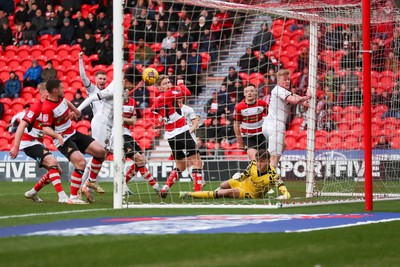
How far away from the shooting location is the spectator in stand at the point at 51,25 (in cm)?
3216

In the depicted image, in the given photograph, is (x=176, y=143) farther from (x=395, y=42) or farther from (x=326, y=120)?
(x=395, y=42)

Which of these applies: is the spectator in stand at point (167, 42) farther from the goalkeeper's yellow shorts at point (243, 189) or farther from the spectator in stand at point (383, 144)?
the goalkeeper's yellow shorts at point (243, 189)

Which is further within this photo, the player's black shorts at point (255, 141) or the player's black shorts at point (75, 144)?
the player's black shorts at point (255, 141)

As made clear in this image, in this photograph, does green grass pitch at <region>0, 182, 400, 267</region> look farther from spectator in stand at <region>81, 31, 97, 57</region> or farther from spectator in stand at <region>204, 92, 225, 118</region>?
spectator in stand at <region>81, 31, 97, 57</region>

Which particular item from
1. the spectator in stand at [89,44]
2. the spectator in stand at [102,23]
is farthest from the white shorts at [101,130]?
the spectator in stand at [102,23]

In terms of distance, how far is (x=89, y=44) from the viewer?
30438mm

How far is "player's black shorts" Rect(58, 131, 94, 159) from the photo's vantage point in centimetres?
1538

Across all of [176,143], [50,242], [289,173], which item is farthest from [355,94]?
[50,242]

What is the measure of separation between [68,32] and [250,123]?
15.5 m

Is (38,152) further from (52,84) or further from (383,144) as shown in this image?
(383,144)

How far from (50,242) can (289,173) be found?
15.5 m

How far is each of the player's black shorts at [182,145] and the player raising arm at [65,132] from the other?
2.02m

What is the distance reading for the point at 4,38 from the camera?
32.2 metres

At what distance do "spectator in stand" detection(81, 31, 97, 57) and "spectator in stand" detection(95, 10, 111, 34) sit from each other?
414mm
